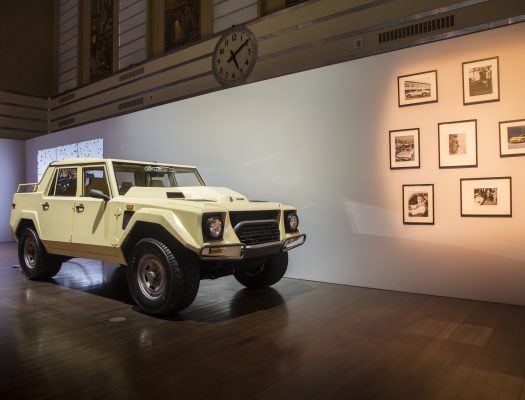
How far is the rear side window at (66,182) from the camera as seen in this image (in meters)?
5.20

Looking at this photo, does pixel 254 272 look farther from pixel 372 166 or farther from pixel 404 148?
pixel 404 148

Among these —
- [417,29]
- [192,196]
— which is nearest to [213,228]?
[192,196]

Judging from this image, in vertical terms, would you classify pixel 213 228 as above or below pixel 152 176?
below

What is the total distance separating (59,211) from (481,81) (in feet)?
16.7

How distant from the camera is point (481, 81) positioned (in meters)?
4.56

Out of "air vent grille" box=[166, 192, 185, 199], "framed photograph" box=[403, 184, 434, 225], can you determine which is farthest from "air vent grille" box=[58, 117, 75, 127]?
"framed photograph" box=[403, 184, 434, 225]

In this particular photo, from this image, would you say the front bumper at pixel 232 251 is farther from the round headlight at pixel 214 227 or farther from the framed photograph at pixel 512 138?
the framed photograph at pixel 512 138

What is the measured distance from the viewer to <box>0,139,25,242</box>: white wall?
11021 millimetres

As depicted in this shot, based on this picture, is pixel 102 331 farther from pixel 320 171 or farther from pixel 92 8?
pixel 92 8

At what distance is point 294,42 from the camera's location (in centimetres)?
702

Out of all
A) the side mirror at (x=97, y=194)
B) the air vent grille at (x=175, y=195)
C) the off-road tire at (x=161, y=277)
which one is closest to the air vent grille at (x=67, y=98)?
the side mirror at (x=97, y=194)

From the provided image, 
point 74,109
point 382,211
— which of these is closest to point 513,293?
point 382,211

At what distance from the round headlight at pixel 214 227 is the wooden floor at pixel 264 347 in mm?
802

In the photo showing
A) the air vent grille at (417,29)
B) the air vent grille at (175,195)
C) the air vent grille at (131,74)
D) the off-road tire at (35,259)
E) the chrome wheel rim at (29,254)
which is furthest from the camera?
the air vent grille at (131,74)
